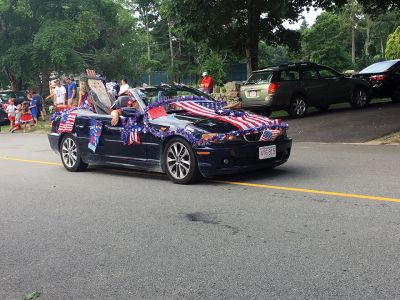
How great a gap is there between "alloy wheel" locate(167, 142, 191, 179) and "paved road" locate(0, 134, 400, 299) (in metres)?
0.24

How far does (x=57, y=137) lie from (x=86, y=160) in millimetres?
987

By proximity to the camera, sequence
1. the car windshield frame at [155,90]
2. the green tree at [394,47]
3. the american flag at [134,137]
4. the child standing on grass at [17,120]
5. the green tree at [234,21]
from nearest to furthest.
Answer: the american flag at [134,137] < the car windshield frame at [155,90] < the green tree at [234,21] < the child standing on grass at [17,120] < the green tree at [394,47]

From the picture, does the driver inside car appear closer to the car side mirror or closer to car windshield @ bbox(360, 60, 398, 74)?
the car side mirror

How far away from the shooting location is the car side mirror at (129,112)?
8672 millimetres

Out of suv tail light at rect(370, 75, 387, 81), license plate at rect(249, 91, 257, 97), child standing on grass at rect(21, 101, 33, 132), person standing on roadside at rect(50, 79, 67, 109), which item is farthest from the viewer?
child standing on grass at rect(21, 101, 33, 132)

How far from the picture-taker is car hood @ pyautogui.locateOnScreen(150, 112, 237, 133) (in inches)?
305

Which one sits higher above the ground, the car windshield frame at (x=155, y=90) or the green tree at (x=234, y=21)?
the green tree at (x=234, y=21)

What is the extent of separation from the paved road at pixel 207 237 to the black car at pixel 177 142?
0.30 meters

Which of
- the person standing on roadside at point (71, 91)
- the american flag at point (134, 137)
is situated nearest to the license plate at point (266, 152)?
the american flag at point (134, 137)

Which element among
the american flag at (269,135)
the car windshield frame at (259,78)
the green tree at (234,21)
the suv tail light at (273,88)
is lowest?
the american flag at (269,135)

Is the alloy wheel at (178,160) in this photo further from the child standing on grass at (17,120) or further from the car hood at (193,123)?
the child standing on grass at (17,120)

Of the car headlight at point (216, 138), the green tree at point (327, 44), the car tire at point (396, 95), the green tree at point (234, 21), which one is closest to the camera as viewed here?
the car headlight at point (216, 138)

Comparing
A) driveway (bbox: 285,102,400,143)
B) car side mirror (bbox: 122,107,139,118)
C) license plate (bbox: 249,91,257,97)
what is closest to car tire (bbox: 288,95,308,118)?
driveway (bbox: 285,102,400,143)

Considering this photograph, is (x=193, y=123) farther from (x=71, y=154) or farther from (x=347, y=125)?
(x=347, y=125)
